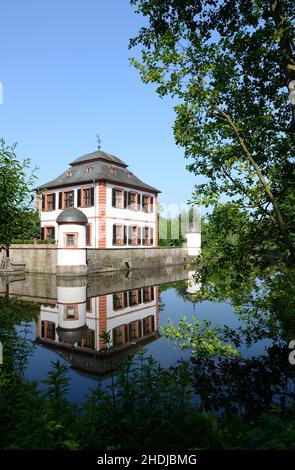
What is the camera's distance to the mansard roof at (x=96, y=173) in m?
28.9

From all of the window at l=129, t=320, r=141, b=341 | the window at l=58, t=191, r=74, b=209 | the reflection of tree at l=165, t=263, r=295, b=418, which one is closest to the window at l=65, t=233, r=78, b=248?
the window at l=58, t=191, r=74, b=209

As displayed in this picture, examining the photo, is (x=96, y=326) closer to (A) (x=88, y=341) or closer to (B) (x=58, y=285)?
(A) (x=88, y=341)

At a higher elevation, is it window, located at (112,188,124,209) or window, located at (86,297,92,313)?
window, located at (112,188,124,209)

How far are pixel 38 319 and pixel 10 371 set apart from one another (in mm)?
5993

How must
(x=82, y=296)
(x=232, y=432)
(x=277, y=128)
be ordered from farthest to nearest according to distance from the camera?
(x=82, y=296)
(x=277, y=128)
(x=232, y=432)

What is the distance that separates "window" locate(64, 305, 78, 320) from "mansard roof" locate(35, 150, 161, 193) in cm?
1614

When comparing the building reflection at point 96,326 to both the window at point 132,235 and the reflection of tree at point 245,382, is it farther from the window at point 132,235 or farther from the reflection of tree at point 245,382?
the window at point 132,235

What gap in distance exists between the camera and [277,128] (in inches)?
246

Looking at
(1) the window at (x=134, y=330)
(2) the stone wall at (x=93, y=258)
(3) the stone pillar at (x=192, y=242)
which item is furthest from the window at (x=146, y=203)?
(1) the window at (x=134, y=330)

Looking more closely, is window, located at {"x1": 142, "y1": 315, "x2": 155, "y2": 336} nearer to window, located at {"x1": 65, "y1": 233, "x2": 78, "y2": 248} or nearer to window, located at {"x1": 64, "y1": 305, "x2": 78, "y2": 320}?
window, located at {"x1": 64, "y1": 305, "x2": 78, "y2": 320}

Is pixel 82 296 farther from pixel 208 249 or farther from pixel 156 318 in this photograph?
pixel 208 249

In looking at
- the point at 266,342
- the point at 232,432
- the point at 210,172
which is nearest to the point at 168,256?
the point at 266,342

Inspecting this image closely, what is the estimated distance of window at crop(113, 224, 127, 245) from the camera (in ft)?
95.2
